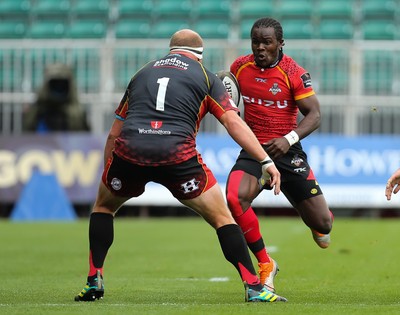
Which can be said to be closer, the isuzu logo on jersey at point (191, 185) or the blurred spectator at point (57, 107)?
the isuzu logo on jersey at point (191, 185)

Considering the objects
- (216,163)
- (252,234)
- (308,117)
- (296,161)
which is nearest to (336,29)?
(216,163)

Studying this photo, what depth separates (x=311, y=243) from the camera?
629 inches

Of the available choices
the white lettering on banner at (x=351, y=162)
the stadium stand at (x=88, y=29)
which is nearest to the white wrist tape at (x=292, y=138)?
the white lettering on banner at (x=351, y=162)

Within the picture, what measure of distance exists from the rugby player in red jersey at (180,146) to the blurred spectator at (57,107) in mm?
14847

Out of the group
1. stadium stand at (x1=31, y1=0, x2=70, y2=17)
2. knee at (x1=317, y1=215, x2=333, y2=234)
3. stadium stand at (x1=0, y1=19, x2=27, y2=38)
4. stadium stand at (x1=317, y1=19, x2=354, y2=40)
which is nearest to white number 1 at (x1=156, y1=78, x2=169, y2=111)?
knee at (x1=317, y1=215, x2=333, y2=234)

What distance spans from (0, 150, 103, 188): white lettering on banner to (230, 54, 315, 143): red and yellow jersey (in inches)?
523

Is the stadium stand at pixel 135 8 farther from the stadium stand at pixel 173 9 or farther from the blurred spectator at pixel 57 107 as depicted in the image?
the blurred spectator at pixel 57 107

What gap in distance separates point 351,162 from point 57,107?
21.6 feet

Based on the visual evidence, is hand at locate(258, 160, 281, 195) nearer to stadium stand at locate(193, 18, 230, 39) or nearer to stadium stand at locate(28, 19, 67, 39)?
stadium stand at locate(193, 18, 230, 39)

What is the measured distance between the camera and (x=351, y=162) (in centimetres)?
2248

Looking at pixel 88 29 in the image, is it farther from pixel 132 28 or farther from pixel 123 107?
pixel 123 107

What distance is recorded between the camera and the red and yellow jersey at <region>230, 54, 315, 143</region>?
9344 mm

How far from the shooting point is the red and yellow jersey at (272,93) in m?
9.34

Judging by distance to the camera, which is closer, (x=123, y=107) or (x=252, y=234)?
(x=123, y=107)
